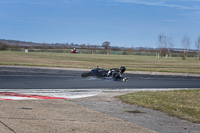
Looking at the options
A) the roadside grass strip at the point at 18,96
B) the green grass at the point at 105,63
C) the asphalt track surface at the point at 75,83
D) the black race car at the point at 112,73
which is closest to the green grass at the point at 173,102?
the roadside grass strip at the point at 18,96

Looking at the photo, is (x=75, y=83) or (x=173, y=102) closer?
(x=173, y=102)

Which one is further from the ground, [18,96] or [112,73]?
[112,73]

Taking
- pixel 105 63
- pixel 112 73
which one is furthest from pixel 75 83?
pixel 105 63

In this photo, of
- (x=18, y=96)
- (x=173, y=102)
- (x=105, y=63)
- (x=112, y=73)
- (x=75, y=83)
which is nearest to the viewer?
(x=173, y=102)

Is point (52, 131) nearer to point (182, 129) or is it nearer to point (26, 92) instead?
point (182, 129)

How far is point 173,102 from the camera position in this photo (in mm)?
13922

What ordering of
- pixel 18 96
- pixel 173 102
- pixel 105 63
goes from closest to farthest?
pixel 173 102 < pixel 18 96 < pixel 105 63

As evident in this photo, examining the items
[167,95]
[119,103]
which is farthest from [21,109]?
[167,95]

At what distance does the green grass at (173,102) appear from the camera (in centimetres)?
1151

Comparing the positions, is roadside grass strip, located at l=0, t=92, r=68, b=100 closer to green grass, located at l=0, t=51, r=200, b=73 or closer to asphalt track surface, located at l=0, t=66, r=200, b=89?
asphalt track surface, located at l=0, t=66, r=200, b=89

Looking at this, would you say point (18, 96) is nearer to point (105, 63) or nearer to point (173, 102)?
point (173, 102)

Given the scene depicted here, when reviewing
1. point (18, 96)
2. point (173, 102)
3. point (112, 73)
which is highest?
point (112, 73)

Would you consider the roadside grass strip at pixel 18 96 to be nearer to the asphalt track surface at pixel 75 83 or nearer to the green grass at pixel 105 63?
the asphalt track surface at pixel 75 83

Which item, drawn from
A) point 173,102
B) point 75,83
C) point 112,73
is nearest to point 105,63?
point 112,73
